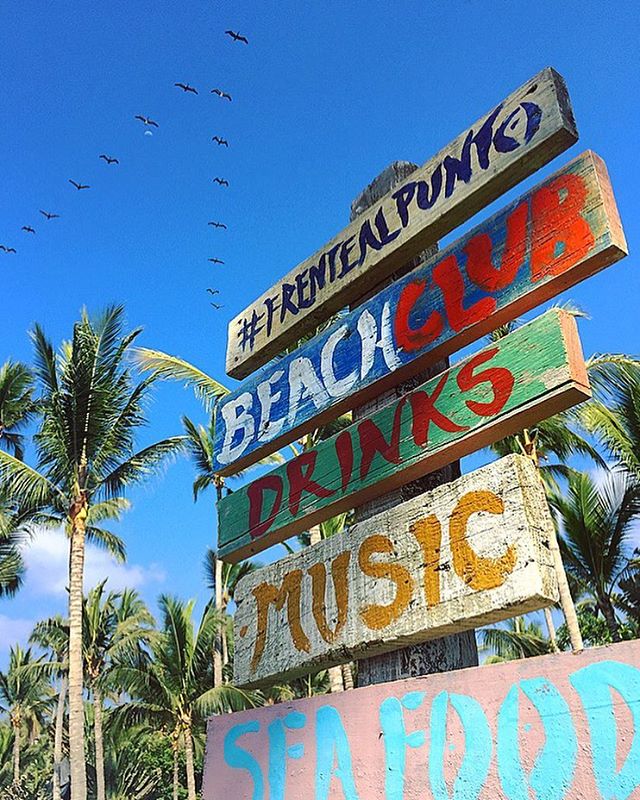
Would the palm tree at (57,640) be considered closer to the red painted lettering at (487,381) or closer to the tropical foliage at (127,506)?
the tropical foliage at (127,506)

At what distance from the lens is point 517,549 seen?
2203mm

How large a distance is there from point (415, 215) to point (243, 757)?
229cm

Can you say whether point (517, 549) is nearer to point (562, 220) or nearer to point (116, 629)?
point (562, 220)

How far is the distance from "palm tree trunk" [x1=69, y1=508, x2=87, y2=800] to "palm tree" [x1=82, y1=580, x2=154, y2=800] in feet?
29.1

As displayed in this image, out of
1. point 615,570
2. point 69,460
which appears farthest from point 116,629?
point 615,570

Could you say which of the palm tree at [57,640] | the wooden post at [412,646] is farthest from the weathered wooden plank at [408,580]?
the palm tree at [57,640]

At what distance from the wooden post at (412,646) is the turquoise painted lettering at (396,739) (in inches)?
13.9

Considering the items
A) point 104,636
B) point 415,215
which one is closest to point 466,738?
point 415,215

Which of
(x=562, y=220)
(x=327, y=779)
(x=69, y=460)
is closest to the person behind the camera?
(x=327, y=779)

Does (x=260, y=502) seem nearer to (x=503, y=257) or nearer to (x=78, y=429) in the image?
(x=503, y=257)

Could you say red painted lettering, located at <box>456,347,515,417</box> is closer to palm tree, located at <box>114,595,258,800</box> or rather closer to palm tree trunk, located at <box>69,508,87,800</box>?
palm tree trunk, located at <box>69,508,87,800</box>

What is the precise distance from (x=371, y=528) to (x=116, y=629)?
20.8m

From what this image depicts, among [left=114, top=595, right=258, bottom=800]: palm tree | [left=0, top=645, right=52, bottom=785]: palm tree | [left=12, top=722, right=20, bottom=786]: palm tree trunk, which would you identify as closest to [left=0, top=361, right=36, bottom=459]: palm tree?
[left=114, top=595, right=258, bottom=800]: palm tree

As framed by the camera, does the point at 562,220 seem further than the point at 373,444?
No
